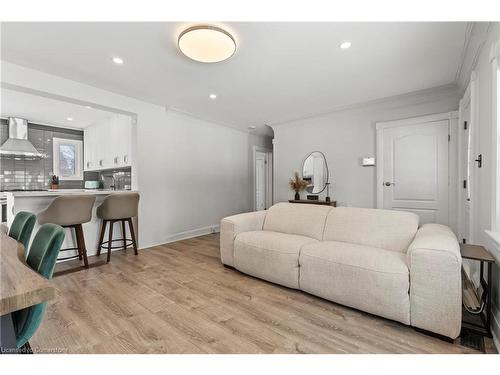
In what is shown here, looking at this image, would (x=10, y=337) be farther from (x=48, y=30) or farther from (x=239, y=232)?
(x=48, y=30)

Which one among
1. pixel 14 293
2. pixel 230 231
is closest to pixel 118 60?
pixel 230 231

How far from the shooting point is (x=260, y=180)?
6.63 meters

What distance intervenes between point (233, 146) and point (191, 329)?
4.29 m

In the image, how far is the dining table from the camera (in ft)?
2.26

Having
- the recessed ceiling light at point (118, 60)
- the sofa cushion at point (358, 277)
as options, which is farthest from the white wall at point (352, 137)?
the recessed ceiling light at point (118, 60)

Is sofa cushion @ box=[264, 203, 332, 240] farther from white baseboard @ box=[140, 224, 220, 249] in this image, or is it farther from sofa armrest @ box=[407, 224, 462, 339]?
white baseboard @ box=[140, 224, 220, 249]

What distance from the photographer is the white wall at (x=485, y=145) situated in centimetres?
162

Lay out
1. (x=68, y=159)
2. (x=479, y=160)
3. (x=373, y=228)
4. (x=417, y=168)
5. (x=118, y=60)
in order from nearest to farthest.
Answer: (x=479, y=160) → (x=373, y=228) → (x=118, y=60) → (x=417, y=168) → (x=68, y=159)

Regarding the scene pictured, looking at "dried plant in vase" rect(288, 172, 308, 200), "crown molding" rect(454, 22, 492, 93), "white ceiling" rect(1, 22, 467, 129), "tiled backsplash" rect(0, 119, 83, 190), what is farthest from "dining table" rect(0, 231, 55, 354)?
"tiled backsplash" rect(0, 119, 83, 190)

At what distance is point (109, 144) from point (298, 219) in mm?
4081

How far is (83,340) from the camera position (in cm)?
151

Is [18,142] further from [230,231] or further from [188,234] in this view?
[230,231]

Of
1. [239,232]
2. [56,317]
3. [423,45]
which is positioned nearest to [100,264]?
[56,317]

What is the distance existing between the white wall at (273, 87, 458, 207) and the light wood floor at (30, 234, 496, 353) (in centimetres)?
252
